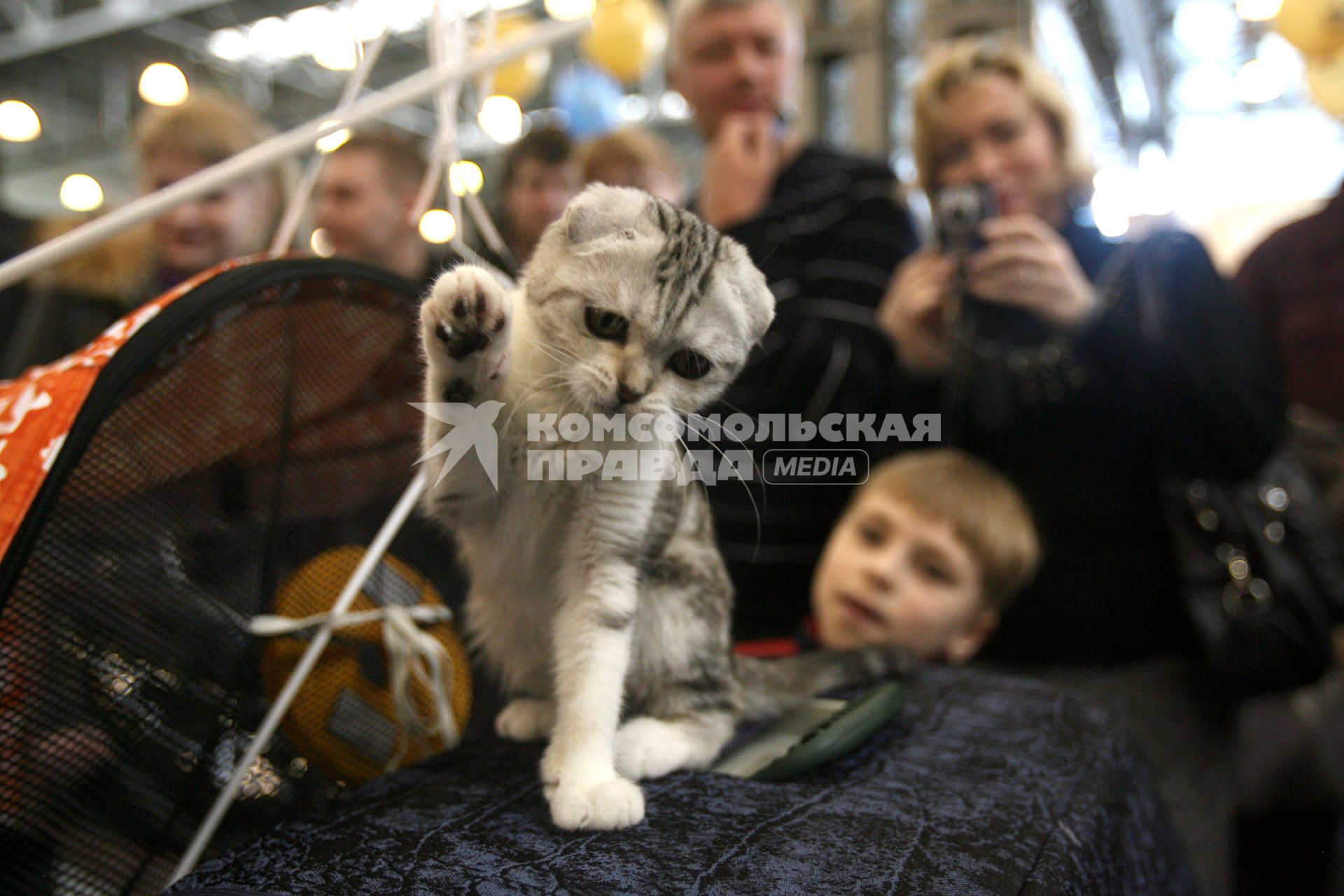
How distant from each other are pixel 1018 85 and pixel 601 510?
3.43ft

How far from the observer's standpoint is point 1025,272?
896mm

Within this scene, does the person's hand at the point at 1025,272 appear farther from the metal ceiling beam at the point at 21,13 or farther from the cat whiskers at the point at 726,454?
the metal ceiling beam at the point at 21,13

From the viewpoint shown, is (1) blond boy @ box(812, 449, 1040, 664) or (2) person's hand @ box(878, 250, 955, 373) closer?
(2) person's hand @ box(878, 250, 955, 373)

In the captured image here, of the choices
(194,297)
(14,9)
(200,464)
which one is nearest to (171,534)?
(200,464)

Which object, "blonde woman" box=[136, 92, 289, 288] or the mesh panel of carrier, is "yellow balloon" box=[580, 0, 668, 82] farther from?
the mesh panel of carrier

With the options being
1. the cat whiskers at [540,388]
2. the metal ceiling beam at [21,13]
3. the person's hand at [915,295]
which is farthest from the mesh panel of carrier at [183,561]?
the metal ceiling beam at [21,13]

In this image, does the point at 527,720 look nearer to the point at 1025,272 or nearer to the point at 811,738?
the point at 811,738

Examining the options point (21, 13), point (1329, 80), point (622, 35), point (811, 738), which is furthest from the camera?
point (21, 13)

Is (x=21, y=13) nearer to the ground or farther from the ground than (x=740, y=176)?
farther from the ground

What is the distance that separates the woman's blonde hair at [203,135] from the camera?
4.45 ft

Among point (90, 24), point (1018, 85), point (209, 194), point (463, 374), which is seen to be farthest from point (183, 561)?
point (90, 24)

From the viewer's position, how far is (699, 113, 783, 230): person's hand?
617mm

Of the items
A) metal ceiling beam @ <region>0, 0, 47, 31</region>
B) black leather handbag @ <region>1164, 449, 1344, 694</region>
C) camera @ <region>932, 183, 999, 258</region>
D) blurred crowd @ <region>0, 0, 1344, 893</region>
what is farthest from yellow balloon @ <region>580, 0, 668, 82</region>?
metal ceiling beam @ <region>0, 0, 47, 31</region>

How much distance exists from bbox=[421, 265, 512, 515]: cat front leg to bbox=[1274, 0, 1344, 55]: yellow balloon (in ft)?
3.40
